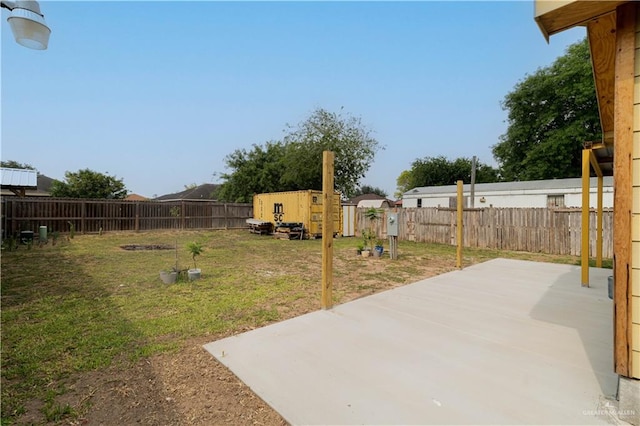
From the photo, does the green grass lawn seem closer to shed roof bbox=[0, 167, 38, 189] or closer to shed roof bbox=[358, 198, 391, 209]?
shed roof bbox=[0, 167, 38, 189]

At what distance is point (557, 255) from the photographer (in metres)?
9.68

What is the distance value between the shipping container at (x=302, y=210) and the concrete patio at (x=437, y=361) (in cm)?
981

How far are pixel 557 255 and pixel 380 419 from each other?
35.3 ft

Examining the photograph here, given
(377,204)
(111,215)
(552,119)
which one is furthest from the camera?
(377,204)

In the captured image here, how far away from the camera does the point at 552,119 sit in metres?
22.8

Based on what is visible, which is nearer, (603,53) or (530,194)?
(603,53)

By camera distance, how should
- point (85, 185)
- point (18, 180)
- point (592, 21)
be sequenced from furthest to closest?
point (85, 185)
point (18, 180)
point (592, 21)

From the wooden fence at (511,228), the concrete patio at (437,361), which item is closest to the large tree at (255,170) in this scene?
the wooden fence at (511,228)

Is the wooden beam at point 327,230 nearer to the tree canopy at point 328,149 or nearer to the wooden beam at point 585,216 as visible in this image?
the wooden beam at point 585,216

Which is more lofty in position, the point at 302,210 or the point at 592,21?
the point at 592,21

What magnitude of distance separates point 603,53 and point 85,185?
98.3 feet

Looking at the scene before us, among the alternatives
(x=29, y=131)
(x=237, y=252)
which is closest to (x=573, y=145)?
(x=237, y=252)

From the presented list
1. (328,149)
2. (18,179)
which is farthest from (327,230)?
(328,149)

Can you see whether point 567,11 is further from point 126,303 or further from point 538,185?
point 538,185
